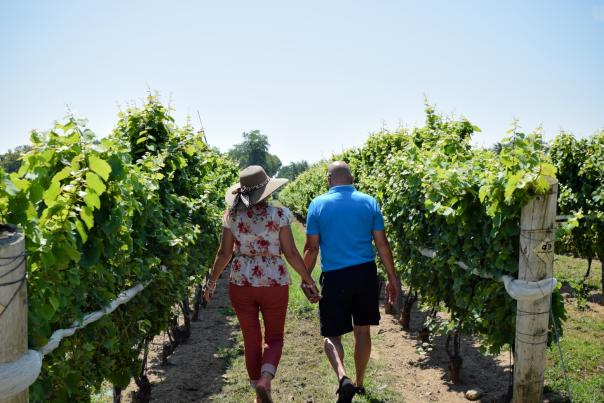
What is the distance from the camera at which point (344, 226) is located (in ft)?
16.0

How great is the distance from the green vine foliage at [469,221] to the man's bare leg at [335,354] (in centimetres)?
111

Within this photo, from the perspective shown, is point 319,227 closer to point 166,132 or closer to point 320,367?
point 320,367

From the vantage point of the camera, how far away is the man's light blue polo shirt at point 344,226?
16.0 feet

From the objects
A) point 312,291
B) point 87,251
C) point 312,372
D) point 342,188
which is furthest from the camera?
point 312,372

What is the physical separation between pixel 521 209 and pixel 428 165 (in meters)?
1.91

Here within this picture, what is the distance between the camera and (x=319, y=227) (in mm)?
5000

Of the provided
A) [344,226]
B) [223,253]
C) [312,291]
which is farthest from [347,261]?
[223,253]

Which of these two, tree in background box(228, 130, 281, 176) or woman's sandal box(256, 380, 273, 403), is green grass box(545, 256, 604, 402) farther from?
tree in background box(228, 130, 281, 176)

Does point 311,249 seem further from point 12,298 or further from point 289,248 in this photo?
point 12,298

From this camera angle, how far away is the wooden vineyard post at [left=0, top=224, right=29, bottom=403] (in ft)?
6.72

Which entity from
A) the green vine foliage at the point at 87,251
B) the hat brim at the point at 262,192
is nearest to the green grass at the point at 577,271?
the hat brim at the point at 262,192

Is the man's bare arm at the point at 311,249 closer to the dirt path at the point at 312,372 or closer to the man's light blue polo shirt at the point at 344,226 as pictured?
the man's light blue polo shirt at the point at 344,226

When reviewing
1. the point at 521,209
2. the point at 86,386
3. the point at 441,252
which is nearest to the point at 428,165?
the point at 441,252

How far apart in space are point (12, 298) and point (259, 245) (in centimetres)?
256
